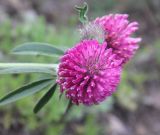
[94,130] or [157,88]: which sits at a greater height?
[157,88]

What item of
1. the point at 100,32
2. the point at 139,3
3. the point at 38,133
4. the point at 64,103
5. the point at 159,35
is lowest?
the point at 38,133

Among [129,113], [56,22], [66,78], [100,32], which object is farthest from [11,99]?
[56,22]

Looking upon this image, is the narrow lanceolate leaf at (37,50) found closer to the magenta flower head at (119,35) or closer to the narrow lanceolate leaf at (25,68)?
the narrow lanceolate leaf at (25,68)

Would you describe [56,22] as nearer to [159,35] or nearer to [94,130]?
[159,35]

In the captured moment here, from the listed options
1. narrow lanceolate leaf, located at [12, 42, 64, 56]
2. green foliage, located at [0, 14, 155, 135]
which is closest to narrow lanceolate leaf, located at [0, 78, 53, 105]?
narrow lanceolate leaf, located at [12, 42, 64, 56]

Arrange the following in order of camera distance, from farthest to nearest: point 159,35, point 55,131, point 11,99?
point 159,35, point 55,131, point 11,99

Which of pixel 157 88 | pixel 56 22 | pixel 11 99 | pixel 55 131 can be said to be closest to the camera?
pixel 11 99

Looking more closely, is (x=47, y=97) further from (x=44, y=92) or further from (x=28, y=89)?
(x=44, y=92)

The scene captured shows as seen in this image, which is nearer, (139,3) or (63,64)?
(63,64)

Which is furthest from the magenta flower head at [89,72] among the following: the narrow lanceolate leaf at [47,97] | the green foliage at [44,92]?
the green foliage at [44,92]
